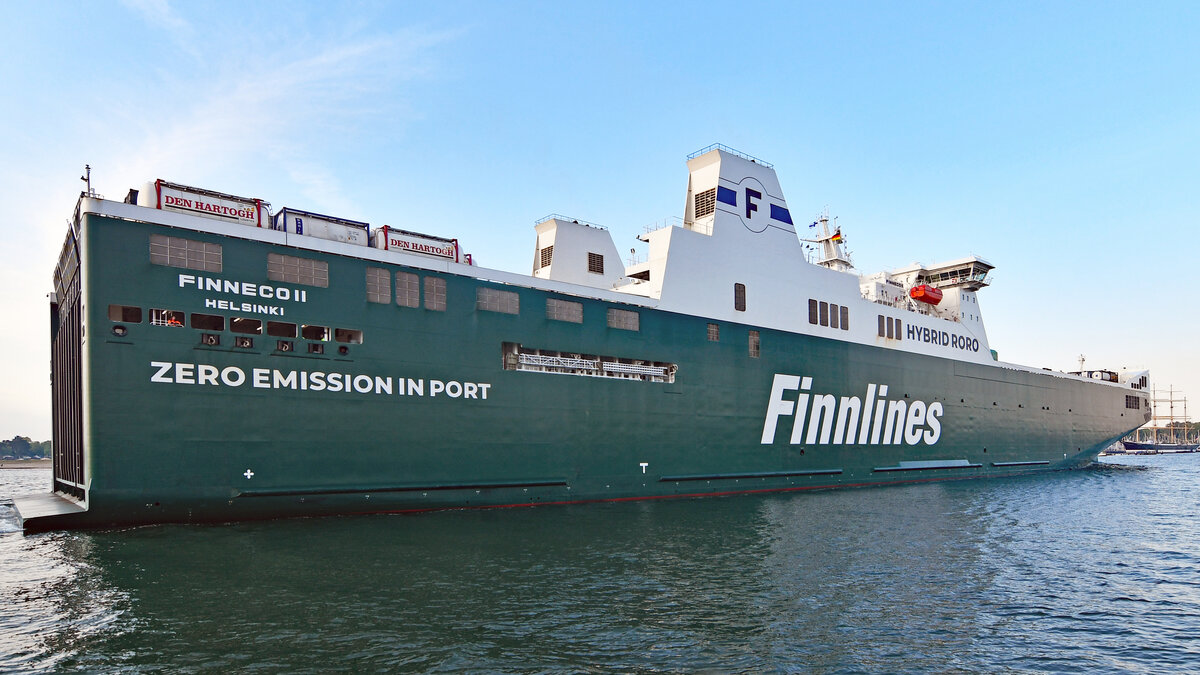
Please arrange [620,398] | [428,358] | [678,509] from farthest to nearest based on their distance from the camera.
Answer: [620,398], [678,509], [428,358]

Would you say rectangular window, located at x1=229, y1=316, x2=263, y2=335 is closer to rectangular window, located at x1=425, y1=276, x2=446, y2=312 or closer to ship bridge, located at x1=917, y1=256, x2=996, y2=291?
rectangular window, located at x1=425, y1=276, x2=446, y2=312

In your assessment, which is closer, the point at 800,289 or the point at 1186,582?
the point at 1186,582

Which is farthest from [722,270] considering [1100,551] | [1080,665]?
[1080,665]

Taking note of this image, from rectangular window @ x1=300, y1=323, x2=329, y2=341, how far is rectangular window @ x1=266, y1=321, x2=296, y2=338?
234 mm

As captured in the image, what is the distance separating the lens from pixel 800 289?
2900cm

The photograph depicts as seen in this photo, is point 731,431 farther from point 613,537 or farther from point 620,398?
point 613,537

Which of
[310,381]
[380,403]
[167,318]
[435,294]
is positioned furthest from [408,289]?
[167,318]

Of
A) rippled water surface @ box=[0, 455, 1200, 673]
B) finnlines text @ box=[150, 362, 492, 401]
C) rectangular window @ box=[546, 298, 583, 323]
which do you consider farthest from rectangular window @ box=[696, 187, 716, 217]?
rippled water surface @ box=[0, 455, 1200, 673]

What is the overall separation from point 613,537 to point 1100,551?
11.2 meters

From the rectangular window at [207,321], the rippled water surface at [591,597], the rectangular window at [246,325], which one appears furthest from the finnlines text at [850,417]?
the rectangular window at [207,321]

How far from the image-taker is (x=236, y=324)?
16297 mm

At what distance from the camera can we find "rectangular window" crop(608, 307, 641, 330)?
22969mm

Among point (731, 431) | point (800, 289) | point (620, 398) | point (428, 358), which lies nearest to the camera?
point (428, 358)

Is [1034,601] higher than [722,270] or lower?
lower
